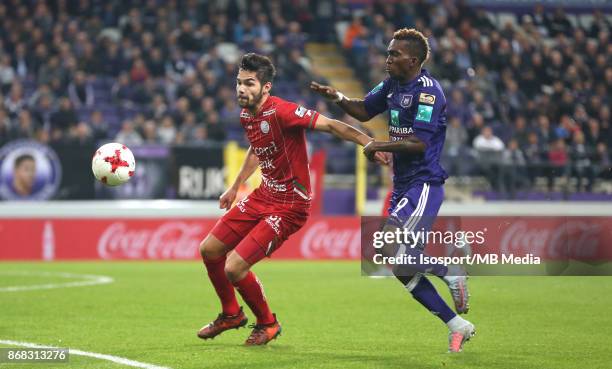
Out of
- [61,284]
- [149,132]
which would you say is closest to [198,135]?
[149,132]

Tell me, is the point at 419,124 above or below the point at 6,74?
below

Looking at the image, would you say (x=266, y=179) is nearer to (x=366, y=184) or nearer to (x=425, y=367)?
(x=425, y=367)

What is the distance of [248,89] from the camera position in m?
→ 7.83

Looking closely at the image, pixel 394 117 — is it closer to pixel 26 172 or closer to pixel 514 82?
pixel 26 172

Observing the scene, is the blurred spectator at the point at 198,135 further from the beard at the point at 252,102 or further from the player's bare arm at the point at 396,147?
the player's bare arm at the point at 396,147

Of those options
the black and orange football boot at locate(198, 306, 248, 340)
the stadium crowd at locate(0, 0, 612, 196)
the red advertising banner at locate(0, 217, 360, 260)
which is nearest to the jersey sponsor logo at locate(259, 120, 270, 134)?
the black and orange football boot at locate(198, 306, 248, 340)

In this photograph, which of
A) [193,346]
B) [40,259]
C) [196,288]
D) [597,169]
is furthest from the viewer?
[597,169]

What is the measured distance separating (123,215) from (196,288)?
512 cm

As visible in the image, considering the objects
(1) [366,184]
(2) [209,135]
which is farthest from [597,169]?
(2) [209,135]

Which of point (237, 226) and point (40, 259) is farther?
point (40, 259)

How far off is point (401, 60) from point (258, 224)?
164 centimetres

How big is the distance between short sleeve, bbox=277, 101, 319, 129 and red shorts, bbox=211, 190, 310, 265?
65 cm

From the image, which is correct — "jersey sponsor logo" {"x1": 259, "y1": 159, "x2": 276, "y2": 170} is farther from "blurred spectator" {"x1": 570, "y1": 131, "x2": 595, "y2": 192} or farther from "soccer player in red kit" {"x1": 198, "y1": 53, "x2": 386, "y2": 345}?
"blurred spectator" {"x1": 570, "y1": 131, "x2": 595, "y2": 192}

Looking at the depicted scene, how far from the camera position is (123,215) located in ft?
58.5
